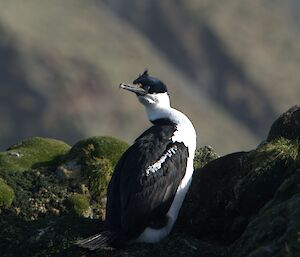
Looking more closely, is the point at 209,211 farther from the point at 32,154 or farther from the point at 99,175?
the point at 32,154

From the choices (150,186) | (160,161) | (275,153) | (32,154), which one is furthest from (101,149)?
(275,153)

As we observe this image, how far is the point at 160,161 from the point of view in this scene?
20.8 metres

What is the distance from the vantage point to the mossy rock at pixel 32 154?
29648mm

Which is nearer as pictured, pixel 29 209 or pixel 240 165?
pixel 240 165

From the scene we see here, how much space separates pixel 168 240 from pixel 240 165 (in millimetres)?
3387

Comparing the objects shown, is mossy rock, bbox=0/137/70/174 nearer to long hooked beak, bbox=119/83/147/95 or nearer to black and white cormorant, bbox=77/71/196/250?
long hooked beak, bbox=119/83/147/95

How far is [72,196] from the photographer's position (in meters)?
27.5

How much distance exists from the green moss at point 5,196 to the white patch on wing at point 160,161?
6891mm

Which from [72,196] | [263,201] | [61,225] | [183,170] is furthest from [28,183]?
[263,201]

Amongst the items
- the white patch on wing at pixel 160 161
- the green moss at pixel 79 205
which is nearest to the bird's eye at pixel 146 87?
the white patch on wing at pixel 160 161

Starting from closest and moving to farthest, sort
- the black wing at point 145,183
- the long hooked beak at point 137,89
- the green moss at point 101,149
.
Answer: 1. the black wing at point 145,183
2. the long hooked beak at point 137,89
3. the green moss at point 101,149

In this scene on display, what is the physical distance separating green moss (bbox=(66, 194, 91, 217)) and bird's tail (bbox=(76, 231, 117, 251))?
23.7 ft

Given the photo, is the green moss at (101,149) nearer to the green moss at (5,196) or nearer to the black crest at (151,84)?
the green moss at (5,196)

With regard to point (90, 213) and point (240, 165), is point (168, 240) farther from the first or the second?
point (90, 213)
